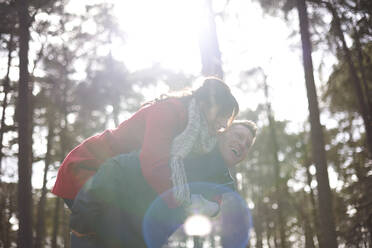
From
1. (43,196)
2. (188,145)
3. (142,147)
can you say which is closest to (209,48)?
(188,145)

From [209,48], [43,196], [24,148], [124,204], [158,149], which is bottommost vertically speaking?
[124,204]

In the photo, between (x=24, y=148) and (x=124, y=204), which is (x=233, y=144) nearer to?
(x=124, y=204)

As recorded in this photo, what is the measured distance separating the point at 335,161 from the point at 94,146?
49.5 ft

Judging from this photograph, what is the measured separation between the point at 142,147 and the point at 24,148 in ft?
24.8

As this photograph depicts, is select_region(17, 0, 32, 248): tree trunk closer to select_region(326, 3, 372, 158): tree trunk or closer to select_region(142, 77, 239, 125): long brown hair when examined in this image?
select_region(326, 3, 372, 158): tree trunk

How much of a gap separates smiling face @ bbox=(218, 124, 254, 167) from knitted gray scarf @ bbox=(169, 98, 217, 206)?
0.94ft

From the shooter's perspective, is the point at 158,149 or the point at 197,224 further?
the point at 197,224

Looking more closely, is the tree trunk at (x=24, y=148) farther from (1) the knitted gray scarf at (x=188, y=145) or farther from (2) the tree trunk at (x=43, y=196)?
(1) the knitted gray scarf at (x=188, y=145)

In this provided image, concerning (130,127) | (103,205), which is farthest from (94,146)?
(103,205)

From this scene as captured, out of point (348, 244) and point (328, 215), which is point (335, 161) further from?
point (328, 215)

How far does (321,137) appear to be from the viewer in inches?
279

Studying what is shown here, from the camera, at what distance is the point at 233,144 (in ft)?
10.4

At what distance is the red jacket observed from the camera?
2398 mm

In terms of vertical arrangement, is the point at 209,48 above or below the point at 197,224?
above
